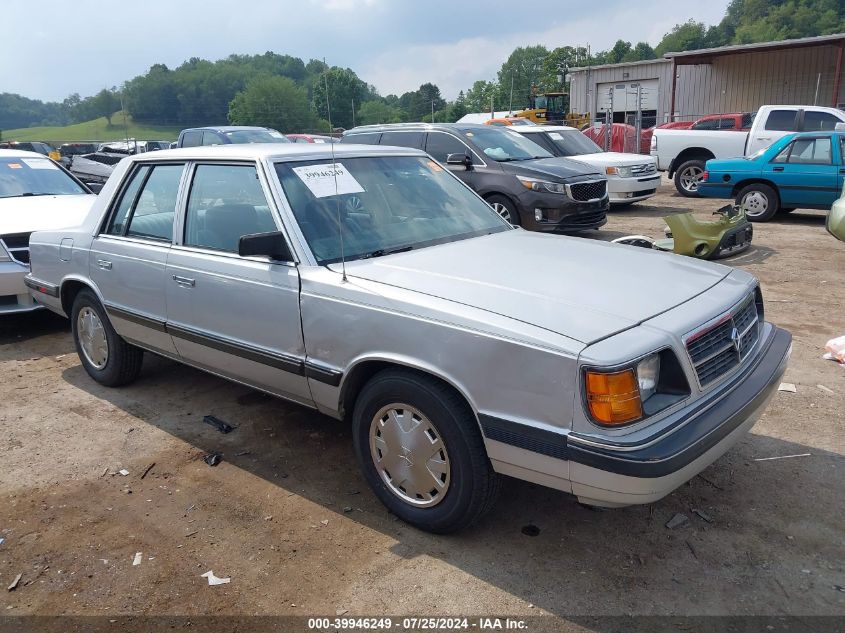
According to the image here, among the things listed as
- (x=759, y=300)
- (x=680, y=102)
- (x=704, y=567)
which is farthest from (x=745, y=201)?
(x=680, y=102)

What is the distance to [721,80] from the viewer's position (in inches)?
1358

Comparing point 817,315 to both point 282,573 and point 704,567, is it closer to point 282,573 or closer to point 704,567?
point 704,567

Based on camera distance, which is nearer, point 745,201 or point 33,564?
point 33,564

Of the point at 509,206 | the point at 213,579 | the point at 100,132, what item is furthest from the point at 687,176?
the point at 100,132

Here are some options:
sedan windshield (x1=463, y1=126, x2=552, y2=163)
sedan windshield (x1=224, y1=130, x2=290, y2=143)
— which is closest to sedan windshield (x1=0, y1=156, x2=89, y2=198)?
sedan windshield (x1=463, y1=126, x2=552, y2=163)

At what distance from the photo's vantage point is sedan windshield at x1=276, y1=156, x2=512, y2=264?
11.6ft

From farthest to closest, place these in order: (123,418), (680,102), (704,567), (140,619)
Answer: (680,102) < (123,418) < (704,567) < (140,619)

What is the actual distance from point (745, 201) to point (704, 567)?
10.2 m

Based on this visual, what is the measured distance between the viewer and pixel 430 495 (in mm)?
3084

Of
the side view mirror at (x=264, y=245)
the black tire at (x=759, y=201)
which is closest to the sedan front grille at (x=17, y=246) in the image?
the side view mirror at (x=264, y=245)

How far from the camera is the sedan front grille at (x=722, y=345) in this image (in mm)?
2768

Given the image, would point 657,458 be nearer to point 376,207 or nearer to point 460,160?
point 376,207

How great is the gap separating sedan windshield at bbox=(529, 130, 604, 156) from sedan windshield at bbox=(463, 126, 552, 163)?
6.90 ft

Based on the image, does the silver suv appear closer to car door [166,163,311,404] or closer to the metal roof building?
car door [166,163,311,404]
